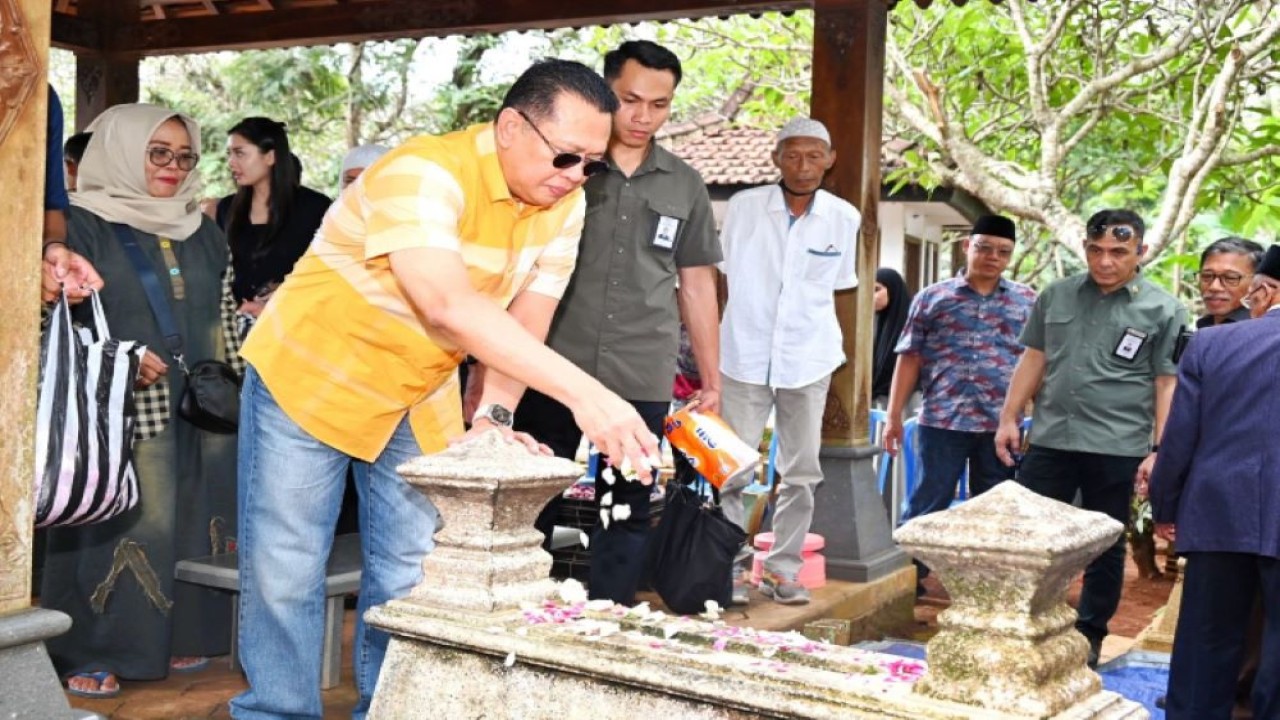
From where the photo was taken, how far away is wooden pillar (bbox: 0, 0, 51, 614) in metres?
2.93

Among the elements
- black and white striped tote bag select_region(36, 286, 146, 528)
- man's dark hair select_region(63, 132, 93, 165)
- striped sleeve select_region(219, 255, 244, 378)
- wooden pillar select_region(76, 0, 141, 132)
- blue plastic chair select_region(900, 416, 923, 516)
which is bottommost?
blue plastic chair select_region(900, 416, 923, 516)

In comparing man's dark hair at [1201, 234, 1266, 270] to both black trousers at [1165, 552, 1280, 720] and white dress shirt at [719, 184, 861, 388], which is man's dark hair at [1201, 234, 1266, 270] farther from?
black trousers at [1165, 552, 1280, 720]

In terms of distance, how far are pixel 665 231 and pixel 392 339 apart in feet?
6.77

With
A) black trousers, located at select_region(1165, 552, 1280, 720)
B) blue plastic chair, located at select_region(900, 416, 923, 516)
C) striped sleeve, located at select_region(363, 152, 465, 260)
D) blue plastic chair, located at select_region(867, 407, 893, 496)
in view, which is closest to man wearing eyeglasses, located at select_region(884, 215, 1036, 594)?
blue plastic chair, located at select_region(867, 407, 893, 496)

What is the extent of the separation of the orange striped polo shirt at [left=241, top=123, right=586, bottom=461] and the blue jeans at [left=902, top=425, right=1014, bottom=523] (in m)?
4.64

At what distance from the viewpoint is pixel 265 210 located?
19.7 feet

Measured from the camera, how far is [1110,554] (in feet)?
20.4

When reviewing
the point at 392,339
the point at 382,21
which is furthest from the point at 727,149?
the point at 392,339

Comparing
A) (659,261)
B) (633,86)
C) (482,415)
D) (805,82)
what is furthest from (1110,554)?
(805,82)

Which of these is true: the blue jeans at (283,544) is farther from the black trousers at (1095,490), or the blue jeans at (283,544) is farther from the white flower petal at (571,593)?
the black trousers at (1095,490)

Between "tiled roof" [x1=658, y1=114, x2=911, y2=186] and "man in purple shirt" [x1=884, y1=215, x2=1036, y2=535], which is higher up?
"tiled roof" [x1=658, y1=114, x2=911, y2=186]

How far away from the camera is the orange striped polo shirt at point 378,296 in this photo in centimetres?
329

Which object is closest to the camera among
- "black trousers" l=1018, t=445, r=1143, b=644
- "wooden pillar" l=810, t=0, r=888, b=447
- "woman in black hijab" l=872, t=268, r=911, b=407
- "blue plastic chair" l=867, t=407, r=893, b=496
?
"black trousers" l=1018, t=445, r=1143, b=644

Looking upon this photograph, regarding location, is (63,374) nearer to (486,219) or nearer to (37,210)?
(37,210)
